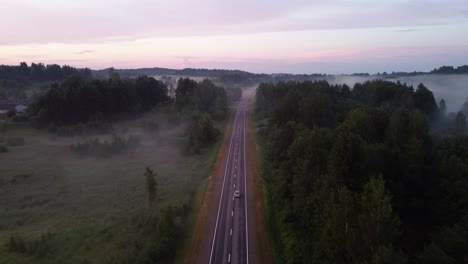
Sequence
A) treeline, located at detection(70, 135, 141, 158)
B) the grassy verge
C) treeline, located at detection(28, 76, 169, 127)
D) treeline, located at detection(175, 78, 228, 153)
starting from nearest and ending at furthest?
the grassy verge, treeline, located at detection(70, 135, 141, 158), treeline, located at detection(175, 78, 228, 153), treeline, located at detection(28, 76, 169, 127)

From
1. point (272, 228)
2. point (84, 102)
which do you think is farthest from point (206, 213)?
point (84, 102)

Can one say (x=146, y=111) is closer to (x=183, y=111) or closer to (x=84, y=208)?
(x=183, y=111)

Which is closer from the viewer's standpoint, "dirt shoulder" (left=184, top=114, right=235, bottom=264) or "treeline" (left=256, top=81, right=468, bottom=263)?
"treeline" (left=256, top=81, right=468, bottom=263)

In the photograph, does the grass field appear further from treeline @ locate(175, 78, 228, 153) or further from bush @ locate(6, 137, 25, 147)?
treeline @ locate(175, 78, 228, 153)

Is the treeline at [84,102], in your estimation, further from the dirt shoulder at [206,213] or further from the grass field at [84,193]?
the dirt shoulder at [206,213]

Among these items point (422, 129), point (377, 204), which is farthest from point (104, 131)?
point (377, 204)

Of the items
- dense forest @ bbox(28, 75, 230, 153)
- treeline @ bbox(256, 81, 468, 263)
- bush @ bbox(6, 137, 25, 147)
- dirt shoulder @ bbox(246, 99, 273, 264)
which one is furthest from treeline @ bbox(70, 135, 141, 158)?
treeline @ bbox(256, 81, 468, 263)

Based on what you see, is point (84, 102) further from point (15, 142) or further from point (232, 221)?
point (232, 221)

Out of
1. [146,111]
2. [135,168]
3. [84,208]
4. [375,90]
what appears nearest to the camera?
[84,208]
